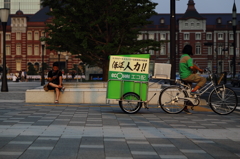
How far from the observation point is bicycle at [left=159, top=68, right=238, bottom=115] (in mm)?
11938

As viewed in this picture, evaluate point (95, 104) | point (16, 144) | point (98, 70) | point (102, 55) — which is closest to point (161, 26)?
point (98, 70)

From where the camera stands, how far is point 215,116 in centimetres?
1188

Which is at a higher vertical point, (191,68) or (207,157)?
(191,68)

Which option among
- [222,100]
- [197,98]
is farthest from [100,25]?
[222,100]

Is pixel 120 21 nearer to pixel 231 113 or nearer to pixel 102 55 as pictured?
pixel 102 55

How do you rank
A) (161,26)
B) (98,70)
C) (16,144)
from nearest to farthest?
(16,144), (98,70), (161,26)

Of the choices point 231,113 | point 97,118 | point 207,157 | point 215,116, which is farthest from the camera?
point 231,113

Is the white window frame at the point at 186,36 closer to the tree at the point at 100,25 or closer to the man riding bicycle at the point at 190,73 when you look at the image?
the tree at the point at 100,25

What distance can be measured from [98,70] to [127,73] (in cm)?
4623

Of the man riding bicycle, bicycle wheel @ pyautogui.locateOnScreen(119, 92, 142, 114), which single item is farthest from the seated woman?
the man riding bicycle

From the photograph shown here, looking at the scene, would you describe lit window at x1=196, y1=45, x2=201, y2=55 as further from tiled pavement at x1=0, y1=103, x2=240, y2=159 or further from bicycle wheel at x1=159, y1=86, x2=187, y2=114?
tiled pavement at x1=0, y1=103, x2=240, y2=159

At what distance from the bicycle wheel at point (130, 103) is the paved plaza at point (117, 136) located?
595mm

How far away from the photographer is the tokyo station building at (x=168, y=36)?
9925 centimetres

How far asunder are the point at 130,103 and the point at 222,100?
7.66ft
